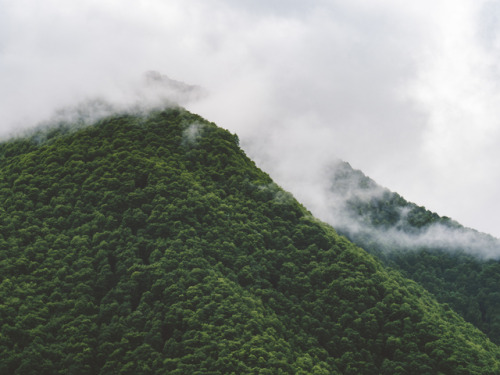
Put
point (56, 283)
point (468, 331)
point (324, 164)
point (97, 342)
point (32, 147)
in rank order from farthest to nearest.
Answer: point (324, 164) < point (32, 147) < point (468, 331) < point (56, 283) < point (97, 342)

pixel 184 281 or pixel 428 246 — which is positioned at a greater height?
pixel 428 246

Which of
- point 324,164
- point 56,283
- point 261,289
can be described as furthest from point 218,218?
point 324,164

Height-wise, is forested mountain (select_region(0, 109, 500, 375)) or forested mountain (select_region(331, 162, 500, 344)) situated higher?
forested mountain (select_region(331, 162, 500, 344))

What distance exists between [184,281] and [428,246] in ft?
172

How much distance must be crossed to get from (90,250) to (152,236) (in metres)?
7.54

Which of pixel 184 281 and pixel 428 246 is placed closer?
pixel 184 281

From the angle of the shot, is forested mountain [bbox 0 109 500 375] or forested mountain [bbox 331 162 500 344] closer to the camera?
forested mountain [bbox 0 109 500 375]

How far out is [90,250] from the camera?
6075 centimetres

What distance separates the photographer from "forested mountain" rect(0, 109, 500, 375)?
49.9 metres

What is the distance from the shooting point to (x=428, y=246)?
90.5 meters

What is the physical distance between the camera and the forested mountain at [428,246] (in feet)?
258

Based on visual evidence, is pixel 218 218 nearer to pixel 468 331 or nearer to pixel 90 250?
pixel 90 250

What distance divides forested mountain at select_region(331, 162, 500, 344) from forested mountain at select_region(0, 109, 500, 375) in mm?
12450

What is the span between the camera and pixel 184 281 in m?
55.6
